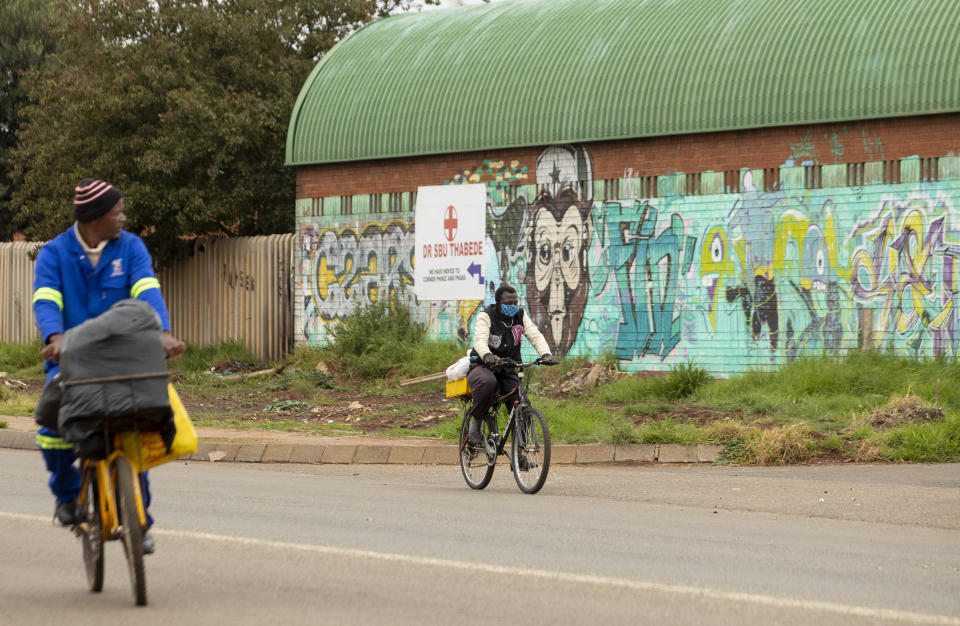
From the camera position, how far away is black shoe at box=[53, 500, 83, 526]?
6.26 m

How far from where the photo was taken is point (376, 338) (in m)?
22.0

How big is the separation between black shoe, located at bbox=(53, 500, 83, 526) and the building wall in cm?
1390

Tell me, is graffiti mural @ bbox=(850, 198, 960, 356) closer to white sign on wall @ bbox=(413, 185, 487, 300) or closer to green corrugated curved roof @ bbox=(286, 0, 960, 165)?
green corrugated curved roof @ bbox=(286, 0, 960, 165)

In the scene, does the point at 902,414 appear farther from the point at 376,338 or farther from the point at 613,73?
the point at 376,338

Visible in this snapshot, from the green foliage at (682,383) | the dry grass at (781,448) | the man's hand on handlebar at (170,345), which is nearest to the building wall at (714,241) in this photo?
the green foliage at (682,383)

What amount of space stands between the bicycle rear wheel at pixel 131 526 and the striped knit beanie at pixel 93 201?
115cm

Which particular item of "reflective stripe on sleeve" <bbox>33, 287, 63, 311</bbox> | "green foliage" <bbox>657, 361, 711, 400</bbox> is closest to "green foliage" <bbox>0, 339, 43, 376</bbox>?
"green foliage" <bbox>657, 361, 711, 400</bbox>

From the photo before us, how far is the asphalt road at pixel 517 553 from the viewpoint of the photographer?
595 centimetres

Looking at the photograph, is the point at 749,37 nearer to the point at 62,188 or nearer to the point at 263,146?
the point at 263,146

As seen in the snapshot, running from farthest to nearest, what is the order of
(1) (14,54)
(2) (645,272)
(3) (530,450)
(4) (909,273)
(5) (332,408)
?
(1) (14,54) → (2) (645,272) → (5) (332,408) → (4) (909,273) → (3) (530,450)

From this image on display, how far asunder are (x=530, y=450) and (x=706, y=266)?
9.11 m

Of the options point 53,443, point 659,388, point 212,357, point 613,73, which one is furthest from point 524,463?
point 212,357

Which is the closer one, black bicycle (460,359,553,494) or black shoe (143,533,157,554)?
black shoe (143,533,157,554)

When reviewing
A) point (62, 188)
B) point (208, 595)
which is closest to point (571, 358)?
point (62, 188)
